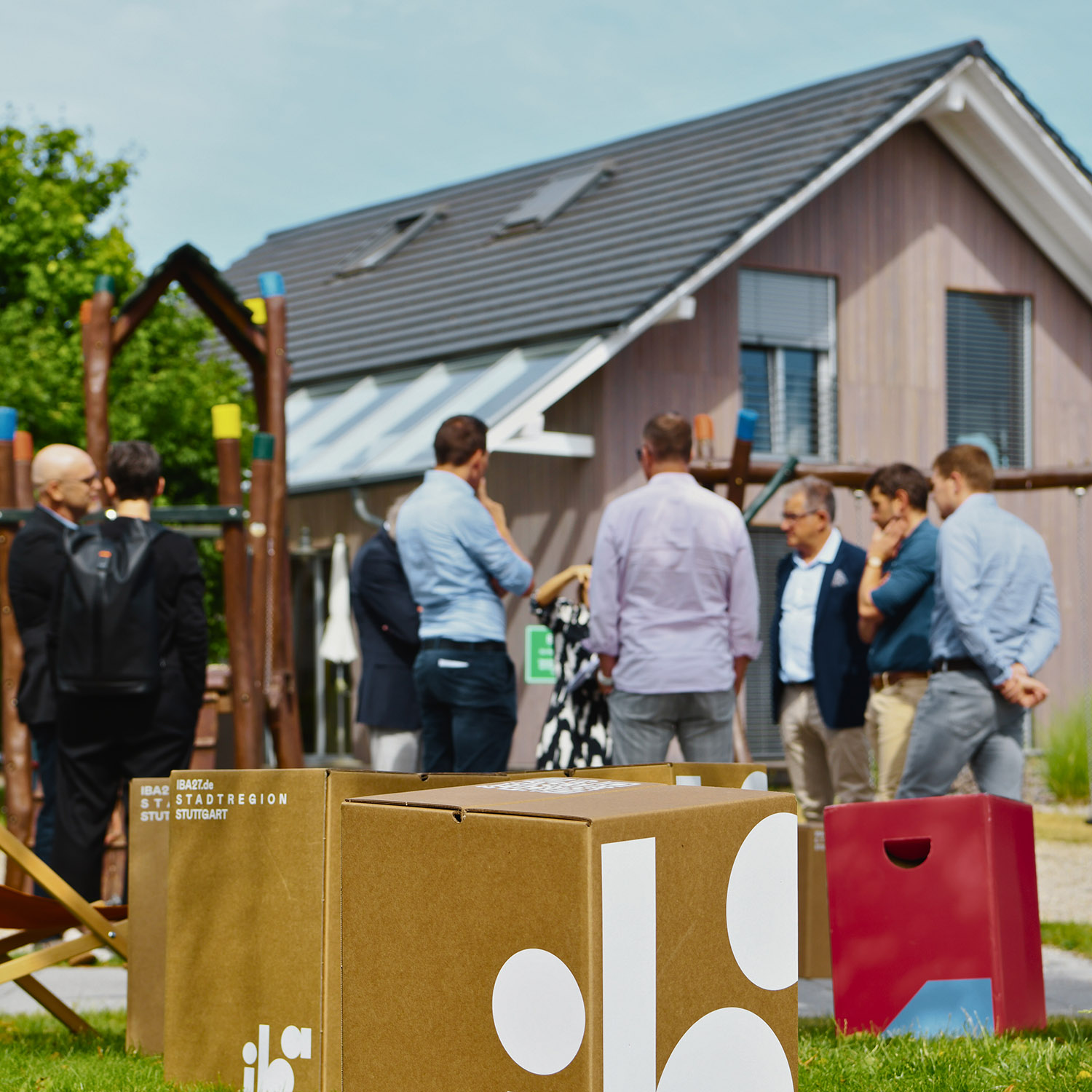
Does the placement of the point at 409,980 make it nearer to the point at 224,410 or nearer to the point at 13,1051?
the point at 13,1051

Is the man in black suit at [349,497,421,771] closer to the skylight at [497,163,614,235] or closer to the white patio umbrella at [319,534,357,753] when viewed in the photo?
the white patio umbrella at [319,534,357,753]

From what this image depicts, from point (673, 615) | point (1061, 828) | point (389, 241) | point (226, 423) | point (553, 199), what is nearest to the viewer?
point (673, 615)

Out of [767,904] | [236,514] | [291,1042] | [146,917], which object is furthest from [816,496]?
[767,904]

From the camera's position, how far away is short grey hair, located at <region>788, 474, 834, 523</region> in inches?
294

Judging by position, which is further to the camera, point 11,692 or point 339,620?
point 339,620

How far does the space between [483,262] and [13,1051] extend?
12.4 meters

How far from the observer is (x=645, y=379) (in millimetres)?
13266

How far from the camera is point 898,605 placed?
680 cm

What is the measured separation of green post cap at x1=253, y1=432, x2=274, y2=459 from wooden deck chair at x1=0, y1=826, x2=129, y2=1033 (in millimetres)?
2831

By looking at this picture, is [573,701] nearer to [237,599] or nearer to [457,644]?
[457,644]

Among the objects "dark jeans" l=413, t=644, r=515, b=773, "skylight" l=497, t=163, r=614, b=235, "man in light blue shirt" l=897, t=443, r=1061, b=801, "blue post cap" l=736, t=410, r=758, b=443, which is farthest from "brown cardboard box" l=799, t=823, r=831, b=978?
"skylight" l=497, t=163, r=614, b=235

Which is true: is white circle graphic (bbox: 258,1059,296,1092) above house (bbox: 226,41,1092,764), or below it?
below

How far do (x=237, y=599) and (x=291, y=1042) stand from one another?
10.4 ft

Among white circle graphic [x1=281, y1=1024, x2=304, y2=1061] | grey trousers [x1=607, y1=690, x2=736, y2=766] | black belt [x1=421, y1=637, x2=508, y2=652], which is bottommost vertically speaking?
white circle graphic [x1=281, y1=1024, x2=304, y2=1061]
